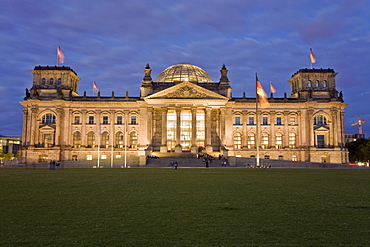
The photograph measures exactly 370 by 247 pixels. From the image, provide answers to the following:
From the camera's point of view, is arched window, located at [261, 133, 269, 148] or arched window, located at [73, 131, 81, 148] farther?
arched window, located at [261, 133, 269, 148]

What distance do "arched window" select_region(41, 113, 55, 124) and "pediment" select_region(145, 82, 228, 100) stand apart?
2492cm

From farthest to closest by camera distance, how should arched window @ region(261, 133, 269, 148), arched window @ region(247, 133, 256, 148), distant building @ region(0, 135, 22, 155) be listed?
1. distant building @ region(0, 135, 22, 155)
2. arched window @ region(261, 133, 269, 148)
3. arched window @ region(247, 133, 256, 148)

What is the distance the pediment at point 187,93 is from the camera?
84438 millimetres

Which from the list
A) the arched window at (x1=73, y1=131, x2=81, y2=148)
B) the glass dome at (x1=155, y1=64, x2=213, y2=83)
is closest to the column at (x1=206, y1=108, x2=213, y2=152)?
the glass dome at (x1=155, y1=64, x2=213, y2=83)

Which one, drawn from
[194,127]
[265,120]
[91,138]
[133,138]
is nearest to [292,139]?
[265,120]

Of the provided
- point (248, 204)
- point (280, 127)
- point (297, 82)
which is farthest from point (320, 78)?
point (248, 204)

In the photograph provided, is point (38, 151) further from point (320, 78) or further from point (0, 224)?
point (0, 224)

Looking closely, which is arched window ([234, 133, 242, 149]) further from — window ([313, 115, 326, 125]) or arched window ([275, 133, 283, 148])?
window ([313, 115, 326, 125])

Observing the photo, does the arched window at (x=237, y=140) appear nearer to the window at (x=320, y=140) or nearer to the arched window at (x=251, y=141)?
the arched window at (x=251, y=141)

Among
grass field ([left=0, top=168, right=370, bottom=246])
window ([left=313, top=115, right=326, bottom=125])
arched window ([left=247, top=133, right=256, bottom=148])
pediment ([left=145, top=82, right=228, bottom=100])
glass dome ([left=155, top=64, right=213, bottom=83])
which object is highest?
glass dome ([left=155, top=64, right=213, bottom=83])

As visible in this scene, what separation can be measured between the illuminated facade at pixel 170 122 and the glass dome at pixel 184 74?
31.2ft

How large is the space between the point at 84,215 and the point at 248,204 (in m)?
5.96

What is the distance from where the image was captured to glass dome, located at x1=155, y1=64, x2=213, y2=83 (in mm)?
98812

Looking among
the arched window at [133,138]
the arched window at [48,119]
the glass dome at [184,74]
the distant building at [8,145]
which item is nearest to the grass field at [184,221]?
the arched window at [133,138]
